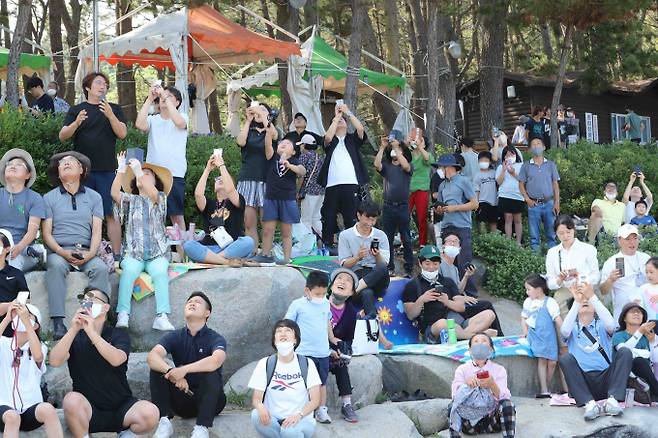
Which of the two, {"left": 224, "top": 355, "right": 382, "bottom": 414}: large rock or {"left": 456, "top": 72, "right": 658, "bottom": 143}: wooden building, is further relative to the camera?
{"left": 456, "top": 72, "right": 658, "bottom": 143}: wooden building

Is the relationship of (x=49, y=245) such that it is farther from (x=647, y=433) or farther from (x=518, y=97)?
(x=518, y=97)

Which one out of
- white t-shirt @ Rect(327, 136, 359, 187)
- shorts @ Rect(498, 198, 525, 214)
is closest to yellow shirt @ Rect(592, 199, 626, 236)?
shorts @ Rect(498, 198, 525, 214)

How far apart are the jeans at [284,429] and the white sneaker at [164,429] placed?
63cm

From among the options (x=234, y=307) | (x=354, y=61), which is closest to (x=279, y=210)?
(x=234, y=307)

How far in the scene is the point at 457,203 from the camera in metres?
12.1

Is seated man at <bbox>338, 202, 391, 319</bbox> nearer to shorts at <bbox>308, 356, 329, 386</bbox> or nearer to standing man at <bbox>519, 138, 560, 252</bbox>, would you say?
shorts at <bbox>308, 356, 329, 386</bbox>

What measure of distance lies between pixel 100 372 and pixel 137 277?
6.05 feet

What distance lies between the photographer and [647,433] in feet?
27.8

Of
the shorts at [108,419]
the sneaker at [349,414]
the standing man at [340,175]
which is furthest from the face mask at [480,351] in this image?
the standing man at [340,175]

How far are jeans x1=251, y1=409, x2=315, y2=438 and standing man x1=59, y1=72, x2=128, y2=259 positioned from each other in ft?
9.94

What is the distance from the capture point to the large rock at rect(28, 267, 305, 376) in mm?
9055

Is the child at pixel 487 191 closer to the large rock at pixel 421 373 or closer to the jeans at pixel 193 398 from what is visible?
the large rock at pixel 421 373

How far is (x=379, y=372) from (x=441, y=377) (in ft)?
2.15

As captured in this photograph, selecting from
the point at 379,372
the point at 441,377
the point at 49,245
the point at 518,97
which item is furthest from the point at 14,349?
the point at 518,97
